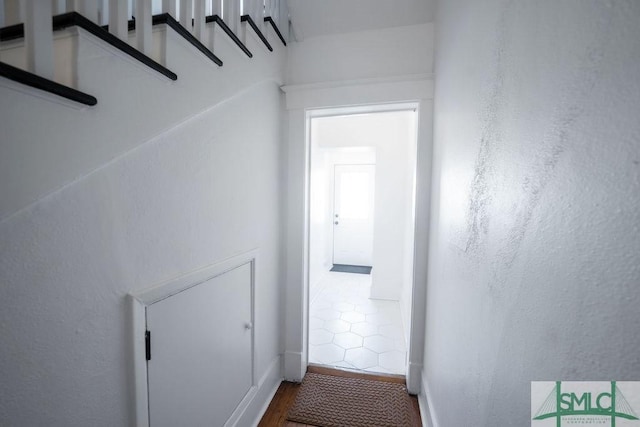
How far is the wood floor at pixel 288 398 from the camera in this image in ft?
4.98

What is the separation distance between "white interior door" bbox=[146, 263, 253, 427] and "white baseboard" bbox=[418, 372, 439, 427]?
1.01 m

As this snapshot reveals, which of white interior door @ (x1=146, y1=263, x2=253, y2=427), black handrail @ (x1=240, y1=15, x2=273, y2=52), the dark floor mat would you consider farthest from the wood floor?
the dark floor mat

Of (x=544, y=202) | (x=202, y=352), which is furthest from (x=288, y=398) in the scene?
(x=544, y=202)

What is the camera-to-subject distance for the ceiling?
1.56m

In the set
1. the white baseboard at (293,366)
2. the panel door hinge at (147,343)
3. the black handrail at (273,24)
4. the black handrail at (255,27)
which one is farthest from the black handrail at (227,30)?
the white baseboard at (293,366)

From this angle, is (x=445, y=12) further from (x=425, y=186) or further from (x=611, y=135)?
(x=611, y=135)

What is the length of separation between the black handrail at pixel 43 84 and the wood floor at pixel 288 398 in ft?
5.88

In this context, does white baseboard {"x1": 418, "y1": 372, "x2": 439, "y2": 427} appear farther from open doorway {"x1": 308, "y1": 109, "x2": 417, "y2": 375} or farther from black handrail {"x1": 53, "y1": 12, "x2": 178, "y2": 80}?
black handrail {"x1": 53, "y1": 12, "x2": 178, "y2": 80}

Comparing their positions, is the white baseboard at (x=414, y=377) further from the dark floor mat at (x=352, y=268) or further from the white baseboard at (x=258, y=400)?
the dark floor mat at (x=352, y=268)

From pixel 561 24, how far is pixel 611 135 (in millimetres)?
254

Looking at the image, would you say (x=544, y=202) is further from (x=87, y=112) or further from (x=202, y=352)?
(x=202, y=352)

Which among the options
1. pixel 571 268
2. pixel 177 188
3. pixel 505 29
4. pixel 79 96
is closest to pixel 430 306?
pixel 571 268

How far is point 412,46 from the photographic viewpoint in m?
1.61

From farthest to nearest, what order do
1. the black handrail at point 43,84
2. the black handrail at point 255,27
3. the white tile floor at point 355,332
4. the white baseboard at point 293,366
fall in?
the white tile floor at point 355,332
the white baseboard at point 293,366
the black handrail at point 255,27
the black handrail at point 43,84
